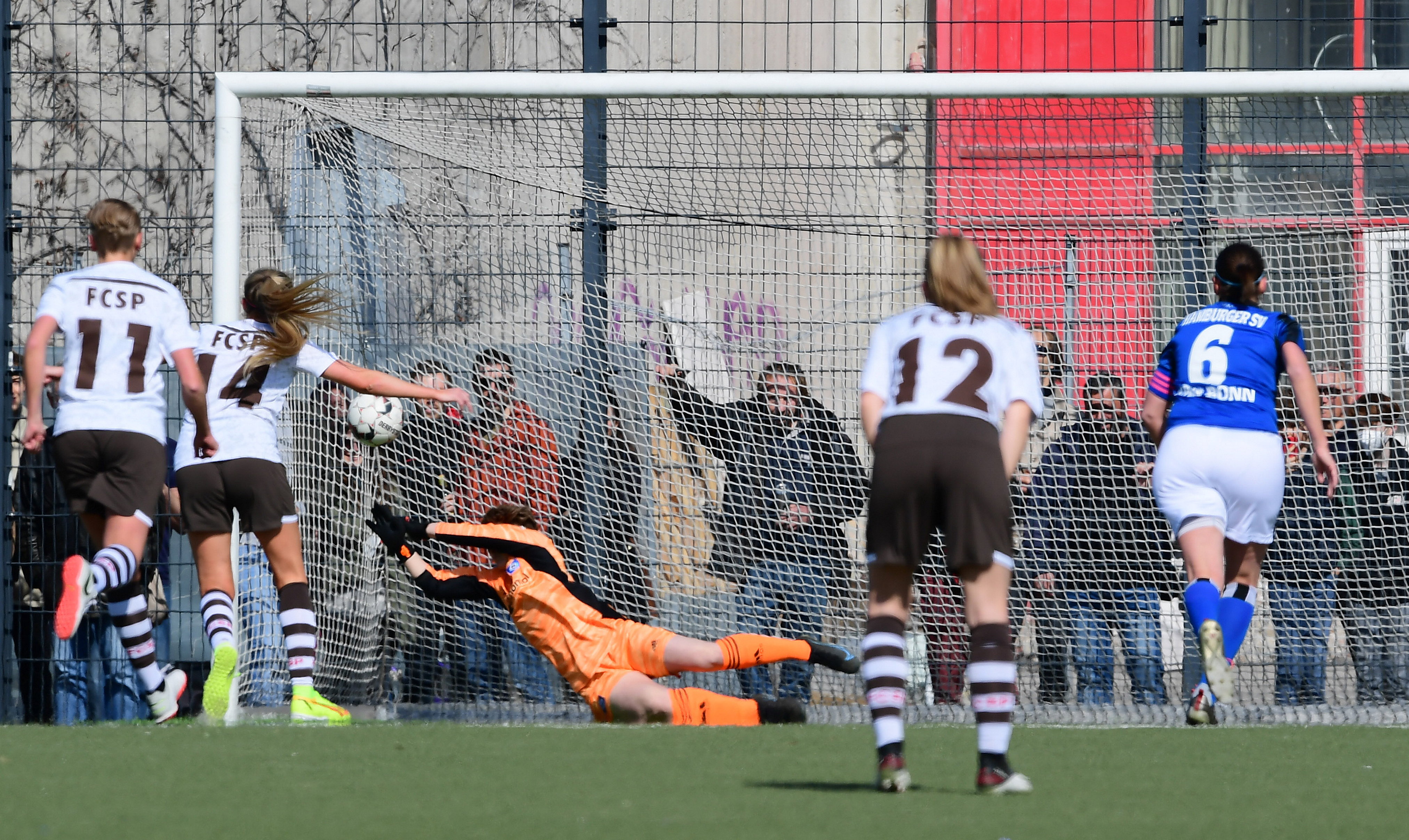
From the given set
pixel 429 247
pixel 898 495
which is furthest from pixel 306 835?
pixel 429 247

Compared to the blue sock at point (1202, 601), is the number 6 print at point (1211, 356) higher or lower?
higher

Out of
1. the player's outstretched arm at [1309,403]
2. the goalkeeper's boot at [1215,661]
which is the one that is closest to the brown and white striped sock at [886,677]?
the goalkeeper's boot at [1215,661]

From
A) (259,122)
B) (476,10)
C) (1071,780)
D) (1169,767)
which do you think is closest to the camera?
(1071,780)

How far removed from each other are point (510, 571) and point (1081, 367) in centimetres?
285

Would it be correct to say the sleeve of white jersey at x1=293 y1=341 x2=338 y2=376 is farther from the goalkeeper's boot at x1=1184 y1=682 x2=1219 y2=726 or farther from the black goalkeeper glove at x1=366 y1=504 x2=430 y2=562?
the goalkeeper's boot at x1=1184 y1=682 x2=1219 y2=726

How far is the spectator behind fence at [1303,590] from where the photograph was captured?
24.3ft

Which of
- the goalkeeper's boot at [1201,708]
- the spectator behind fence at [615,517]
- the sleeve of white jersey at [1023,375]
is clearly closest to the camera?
the sleeve of white jersey at [1023,375]

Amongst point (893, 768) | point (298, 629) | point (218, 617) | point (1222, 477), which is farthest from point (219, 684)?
point (1222, 477)

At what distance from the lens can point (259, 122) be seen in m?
7.32

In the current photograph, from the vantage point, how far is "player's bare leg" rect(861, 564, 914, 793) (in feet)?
13.0

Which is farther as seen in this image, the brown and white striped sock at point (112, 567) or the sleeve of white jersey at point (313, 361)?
the sleeve of white jersey at point (313, 361)

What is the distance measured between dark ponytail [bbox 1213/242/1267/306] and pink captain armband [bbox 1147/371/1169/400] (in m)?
0.36

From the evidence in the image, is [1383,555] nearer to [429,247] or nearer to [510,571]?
[510,571]

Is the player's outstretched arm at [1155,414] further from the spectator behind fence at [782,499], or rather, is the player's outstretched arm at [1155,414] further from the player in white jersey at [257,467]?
the player in white jersey at [257,467]
